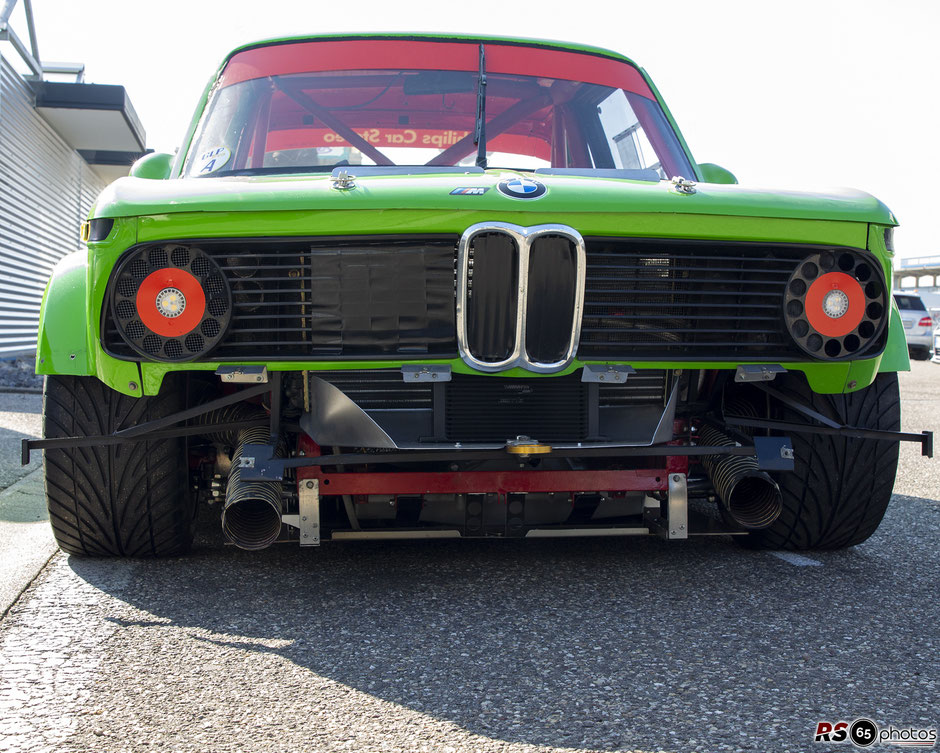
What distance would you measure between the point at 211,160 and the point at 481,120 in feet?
3.68

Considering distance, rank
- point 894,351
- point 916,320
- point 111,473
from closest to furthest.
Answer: point 111,473 < point 894,351 < point 916,320

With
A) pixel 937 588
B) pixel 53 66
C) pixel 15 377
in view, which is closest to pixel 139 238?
pixel 937 588

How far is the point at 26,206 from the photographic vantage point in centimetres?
1443

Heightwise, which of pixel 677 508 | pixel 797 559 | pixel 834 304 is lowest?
pixel 797 559

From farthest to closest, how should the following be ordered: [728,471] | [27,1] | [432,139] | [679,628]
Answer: [27,1] → [432,139] → [728,471] → [679,628]

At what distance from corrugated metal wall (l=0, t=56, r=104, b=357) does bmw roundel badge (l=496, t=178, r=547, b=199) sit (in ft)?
39.8

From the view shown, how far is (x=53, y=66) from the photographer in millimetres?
16031

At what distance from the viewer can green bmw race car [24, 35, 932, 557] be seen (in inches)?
113

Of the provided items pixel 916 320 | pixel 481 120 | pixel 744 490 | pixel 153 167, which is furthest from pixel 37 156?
pixel 916 320

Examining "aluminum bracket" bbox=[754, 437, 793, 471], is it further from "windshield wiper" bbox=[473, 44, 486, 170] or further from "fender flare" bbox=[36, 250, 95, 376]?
"fender flare" bbox=[36, 250, 95, 376]

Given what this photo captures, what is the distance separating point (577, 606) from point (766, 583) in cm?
72

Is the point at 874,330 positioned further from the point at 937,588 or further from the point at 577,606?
the point at 577,606

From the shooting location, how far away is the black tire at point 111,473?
321cm

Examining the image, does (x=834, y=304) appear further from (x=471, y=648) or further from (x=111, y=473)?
(x=111, y=473)
